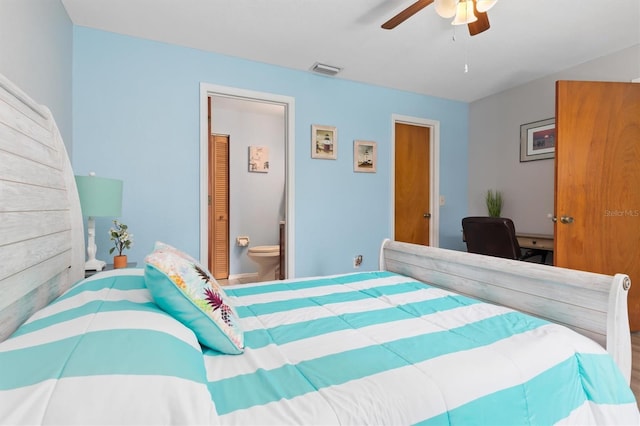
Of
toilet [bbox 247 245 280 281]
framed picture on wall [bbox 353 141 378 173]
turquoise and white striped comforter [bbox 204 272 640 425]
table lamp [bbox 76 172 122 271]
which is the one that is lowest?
toilet [bbox 247 245 280 281]

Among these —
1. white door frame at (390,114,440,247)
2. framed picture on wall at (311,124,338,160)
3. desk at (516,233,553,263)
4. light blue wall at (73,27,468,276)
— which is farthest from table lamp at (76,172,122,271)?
desk at (516,233,553,263)

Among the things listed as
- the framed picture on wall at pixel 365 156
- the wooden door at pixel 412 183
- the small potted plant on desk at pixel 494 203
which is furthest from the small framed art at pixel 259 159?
the small potted plant on desk at pixel 494 203

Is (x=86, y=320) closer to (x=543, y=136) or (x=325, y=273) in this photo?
(x=325, y=273)

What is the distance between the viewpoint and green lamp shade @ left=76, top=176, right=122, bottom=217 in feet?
5.97

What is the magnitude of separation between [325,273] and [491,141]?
105 inches

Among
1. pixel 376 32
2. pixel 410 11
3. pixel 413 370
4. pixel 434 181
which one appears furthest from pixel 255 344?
pixel 434 181

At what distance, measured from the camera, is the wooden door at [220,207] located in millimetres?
4312

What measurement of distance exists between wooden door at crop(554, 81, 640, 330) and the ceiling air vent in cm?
Answer: 194

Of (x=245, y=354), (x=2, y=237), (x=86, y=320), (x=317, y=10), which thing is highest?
(x=317, y=10)

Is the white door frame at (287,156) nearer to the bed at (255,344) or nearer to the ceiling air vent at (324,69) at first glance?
the ceiling air vent at (324,69)

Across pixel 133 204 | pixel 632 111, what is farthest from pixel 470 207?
pixel 133 204

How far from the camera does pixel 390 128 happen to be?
147 inches

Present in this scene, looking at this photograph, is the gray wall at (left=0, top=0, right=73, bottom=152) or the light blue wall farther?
the light blue wall

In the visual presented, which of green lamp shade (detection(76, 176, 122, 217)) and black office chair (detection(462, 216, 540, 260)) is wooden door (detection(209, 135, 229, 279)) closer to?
green lamp shade (detection(76, 176, 122, 217))
